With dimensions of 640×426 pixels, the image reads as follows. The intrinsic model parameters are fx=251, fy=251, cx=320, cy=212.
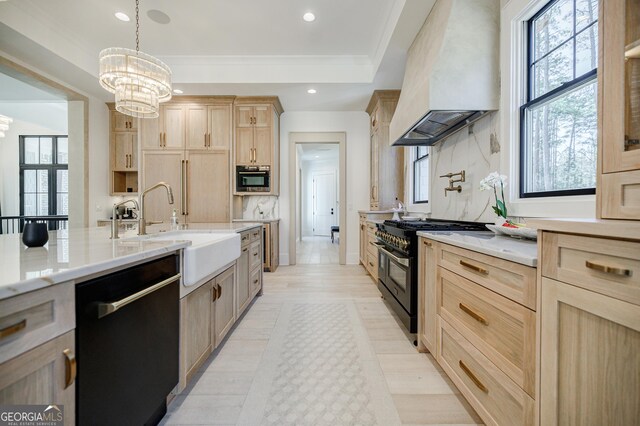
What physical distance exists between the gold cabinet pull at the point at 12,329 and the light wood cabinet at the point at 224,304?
116 centimetres

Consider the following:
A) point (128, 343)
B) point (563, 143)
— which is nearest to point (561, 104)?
point (563, 143)

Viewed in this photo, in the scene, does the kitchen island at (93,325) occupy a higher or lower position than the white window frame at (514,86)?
lower

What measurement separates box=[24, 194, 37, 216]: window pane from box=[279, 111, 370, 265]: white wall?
676 centimetres

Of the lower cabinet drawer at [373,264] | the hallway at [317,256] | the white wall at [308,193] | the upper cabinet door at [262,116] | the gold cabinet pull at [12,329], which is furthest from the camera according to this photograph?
the white wall at [308,193]

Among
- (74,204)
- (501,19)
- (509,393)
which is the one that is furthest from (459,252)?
(74,204)

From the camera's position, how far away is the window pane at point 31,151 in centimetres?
648

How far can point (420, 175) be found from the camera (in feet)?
12.3

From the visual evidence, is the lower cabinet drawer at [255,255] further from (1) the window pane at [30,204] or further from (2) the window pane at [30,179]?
(2) the window pane at [30,179]

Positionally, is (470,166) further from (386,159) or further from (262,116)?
(262,116)

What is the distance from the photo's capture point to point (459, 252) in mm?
1410

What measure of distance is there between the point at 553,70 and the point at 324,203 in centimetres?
807

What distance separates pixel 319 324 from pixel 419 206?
7.14 feet

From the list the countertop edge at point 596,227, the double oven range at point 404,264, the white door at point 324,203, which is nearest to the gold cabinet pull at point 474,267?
the countertop edge at point 596,227

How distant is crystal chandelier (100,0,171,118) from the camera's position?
2355mm
